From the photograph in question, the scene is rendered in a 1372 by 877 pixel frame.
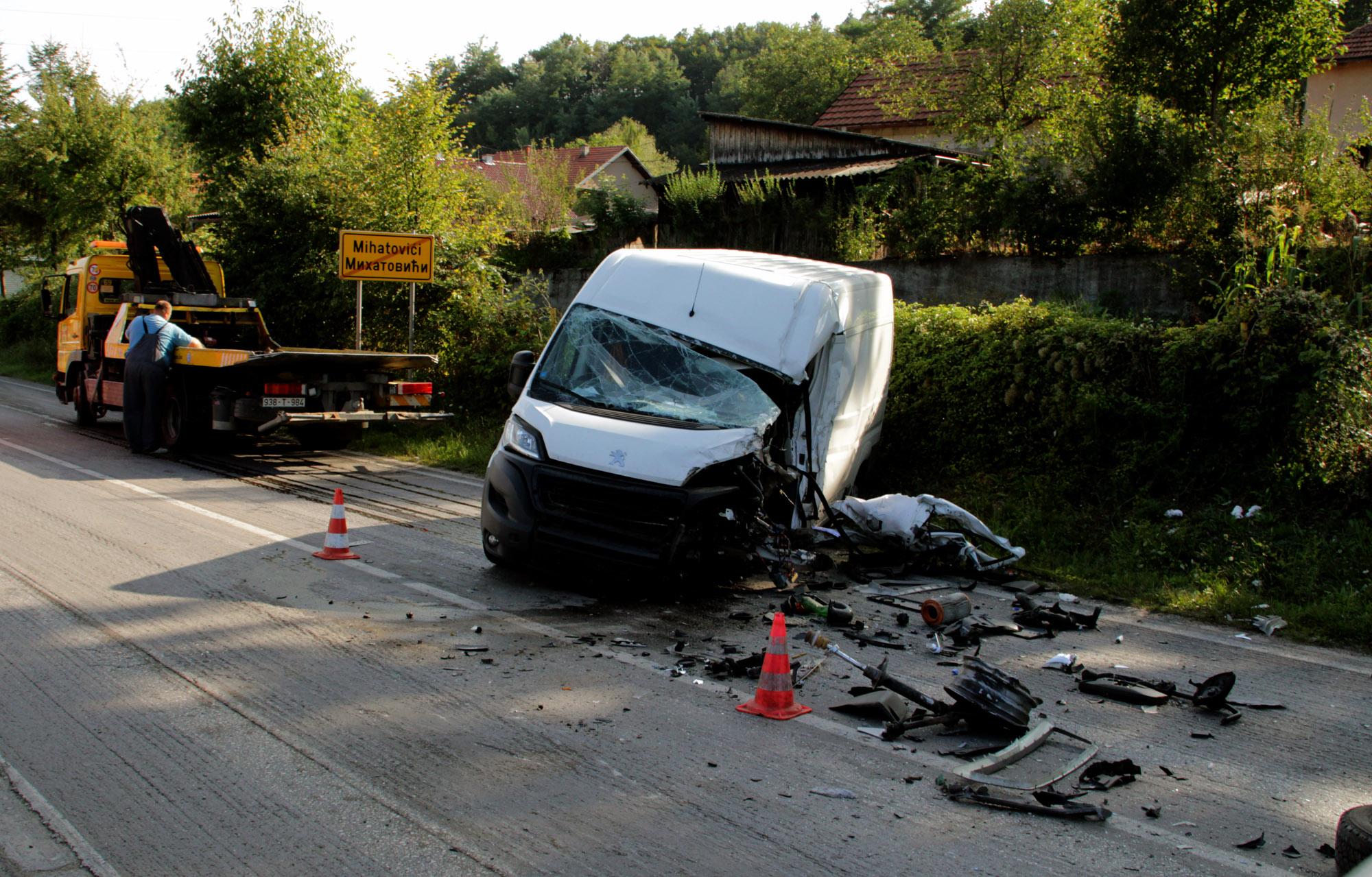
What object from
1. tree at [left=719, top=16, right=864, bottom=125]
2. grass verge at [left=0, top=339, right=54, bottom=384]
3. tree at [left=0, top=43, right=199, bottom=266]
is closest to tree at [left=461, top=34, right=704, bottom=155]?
tree at [left=719, top=16, right=864, bottom=125]

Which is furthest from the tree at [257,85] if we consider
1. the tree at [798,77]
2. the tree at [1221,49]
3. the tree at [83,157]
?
the tree at [798,77]

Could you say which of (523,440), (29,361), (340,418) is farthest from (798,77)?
(523,440)

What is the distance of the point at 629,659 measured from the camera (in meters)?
6.09

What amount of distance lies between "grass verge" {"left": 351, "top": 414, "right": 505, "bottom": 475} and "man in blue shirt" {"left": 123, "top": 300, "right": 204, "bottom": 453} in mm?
2687

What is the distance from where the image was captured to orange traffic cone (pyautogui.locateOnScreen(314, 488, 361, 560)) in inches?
329

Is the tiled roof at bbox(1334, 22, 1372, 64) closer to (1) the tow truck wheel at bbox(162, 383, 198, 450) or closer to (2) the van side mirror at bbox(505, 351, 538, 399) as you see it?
(2) the van side mirror at bbox(505, 351, 538, 399)

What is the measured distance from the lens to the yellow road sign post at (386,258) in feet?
50.1

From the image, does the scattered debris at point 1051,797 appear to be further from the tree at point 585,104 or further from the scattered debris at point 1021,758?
the tree at point 585,104

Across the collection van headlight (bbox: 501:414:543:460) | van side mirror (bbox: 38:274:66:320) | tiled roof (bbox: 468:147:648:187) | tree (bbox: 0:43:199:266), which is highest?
tiled roof (bbox: 468:147:648:187)

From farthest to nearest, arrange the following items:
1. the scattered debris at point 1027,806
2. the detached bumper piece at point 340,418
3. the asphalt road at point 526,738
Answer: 1. the detached bumper piece at point 340,418
2. the scattered debris at point 1027,806
3. the asphalt road at point 526,738

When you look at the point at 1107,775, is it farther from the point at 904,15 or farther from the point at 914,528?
the point at 904,15

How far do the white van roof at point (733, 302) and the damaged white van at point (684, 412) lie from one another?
1 cm

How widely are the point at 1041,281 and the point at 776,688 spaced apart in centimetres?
1042

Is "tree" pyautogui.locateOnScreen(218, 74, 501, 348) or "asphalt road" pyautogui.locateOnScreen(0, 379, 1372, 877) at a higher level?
"tree" pyautogui.locateOnScreen(218, 74, 501, 348)
